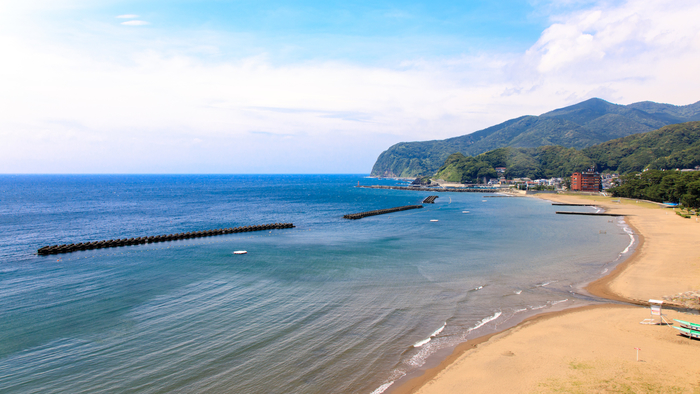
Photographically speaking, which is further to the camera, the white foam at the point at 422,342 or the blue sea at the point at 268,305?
the white foam at the point at 422,342

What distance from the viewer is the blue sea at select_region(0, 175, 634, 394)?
15.6 meters

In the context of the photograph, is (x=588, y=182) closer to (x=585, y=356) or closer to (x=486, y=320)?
(x=486, y=320)

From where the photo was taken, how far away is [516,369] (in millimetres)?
15398

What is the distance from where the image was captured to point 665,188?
295ft

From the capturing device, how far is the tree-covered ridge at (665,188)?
71.1 meters

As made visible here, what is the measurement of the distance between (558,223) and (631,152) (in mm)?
186392

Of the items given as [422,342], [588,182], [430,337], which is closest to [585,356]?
[430,337]

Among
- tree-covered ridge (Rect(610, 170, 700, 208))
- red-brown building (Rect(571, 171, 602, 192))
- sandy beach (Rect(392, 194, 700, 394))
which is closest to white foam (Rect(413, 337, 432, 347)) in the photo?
sandy beach (Rect(392, 194, 700, 394))

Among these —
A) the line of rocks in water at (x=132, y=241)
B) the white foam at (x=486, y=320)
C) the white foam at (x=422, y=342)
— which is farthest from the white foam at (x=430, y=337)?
the line of rocks in water at (x=132, y=241)

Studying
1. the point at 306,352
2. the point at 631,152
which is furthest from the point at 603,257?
the point at 631,152

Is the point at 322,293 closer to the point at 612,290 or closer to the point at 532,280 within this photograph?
the point at 532,280

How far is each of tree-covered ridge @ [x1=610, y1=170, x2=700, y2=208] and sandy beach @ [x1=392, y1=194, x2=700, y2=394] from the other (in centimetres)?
6464

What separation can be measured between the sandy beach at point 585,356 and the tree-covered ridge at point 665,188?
6464cm

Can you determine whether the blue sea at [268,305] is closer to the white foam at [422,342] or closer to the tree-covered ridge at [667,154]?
the white foam at [422,342]
